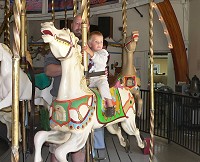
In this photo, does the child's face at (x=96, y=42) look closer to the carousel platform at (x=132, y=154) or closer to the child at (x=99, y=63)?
the child at (x=99, y=63)

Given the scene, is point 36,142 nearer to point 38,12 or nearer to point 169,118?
point 169,118

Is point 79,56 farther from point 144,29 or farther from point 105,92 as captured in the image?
point 144,29

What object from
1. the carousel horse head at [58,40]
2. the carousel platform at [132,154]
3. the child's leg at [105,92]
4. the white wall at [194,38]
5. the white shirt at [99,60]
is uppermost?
the white wall at [194,38]

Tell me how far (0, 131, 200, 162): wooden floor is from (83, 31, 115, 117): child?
1.44 metres

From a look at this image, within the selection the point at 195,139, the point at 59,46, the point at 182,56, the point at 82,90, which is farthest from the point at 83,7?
the point at 182,56

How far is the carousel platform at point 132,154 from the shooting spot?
3.87m

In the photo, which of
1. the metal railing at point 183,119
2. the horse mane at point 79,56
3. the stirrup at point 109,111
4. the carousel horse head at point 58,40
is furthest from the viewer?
the metal railing at point 183,119

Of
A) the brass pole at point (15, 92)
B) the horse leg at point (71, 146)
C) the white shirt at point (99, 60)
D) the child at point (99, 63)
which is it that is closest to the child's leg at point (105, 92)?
the child at point (99, 63)

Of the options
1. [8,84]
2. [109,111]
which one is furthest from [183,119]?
[8,84]

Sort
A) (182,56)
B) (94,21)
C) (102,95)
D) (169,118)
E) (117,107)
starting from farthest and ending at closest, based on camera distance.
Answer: (94,21) → (182,56) → (169,118) → (117,107) → (102,95)

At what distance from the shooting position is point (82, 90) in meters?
2.34

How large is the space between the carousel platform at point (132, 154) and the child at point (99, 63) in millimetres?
1374

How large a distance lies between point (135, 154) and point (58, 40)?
101 inches

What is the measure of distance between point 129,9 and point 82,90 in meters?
6.55
